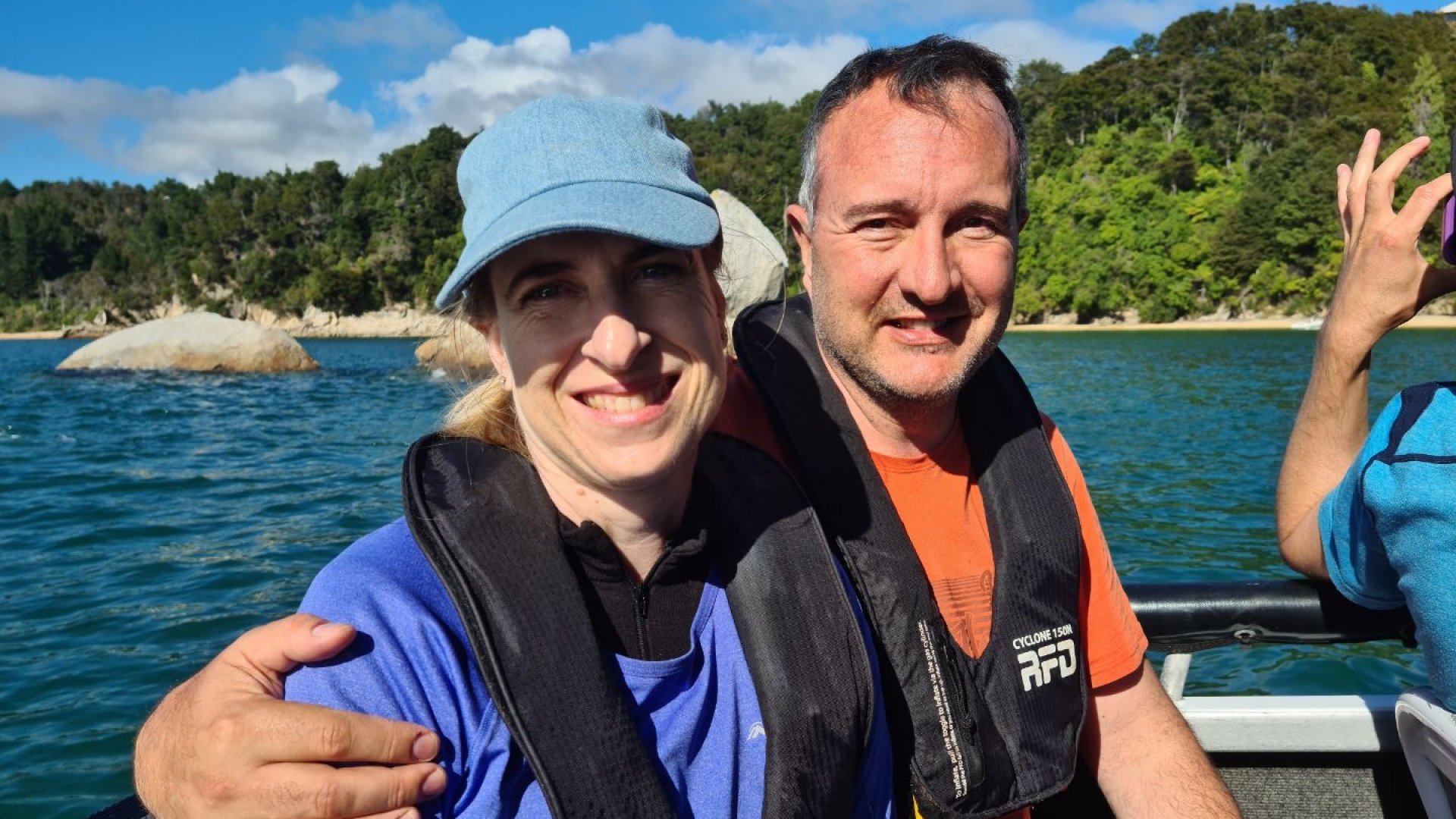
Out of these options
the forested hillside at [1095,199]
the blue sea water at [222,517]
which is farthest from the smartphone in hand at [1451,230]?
the forested hillside at [1095,199]

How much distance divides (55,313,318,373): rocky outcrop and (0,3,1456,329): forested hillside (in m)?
44.6

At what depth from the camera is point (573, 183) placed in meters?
1.46

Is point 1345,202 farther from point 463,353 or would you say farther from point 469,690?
point 469,690

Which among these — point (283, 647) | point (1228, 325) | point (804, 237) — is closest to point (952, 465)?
point (804, 237)

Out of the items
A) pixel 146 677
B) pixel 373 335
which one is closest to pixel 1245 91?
pixel 373 335

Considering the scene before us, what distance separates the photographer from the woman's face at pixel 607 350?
1.52 metres

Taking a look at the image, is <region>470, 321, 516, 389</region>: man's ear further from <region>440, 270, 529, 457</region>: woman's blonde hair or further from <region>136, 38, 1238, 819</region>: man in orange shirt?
<region>136, 38, 1238, 819</region>: man in orange shirt

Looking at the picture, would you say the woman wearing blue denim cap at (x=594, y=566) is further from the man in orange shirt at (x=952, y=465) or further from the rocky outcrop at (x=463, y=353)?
the man in orange shirt at (x=952, y=465)

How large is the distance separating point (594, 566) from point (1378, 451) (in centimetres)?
168

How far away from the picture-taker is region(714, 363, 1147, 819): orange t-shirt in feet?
7.51

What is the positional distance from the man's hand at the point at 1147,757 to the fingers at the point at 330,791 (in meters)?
1.74

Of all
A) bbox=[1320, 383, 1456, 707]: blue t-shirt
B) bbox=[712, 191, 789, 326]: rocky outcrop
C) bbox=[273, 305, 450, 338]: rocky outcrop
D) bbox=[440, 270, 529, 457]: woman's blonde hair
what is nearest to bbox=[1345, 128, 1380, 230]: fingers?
bbox=[1320, 383, 1456, 707]: blue t-shirt

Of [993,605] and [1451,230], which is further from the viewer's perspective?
[993,605]

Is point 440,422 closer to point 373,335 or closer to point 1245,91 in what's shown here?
point 1245,91
